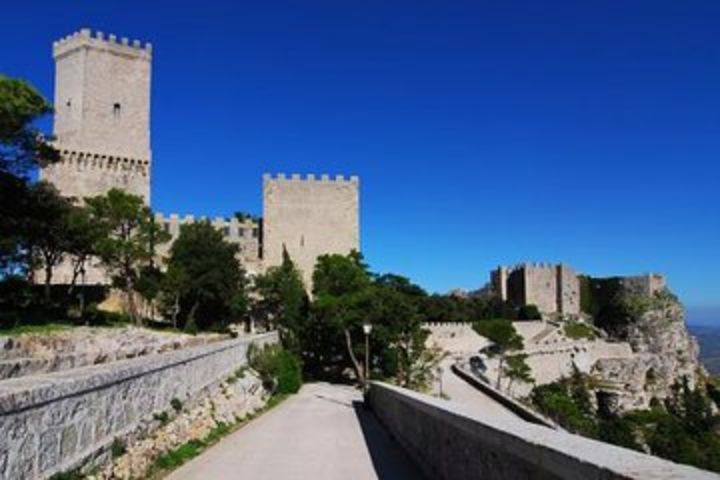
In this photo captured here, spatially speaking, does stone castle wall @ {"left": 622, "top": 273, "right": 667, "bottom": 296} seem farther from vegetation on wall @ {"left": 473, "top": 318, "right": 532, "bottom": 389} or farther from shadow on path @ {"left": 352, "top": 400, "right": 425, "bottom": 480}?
shadow on path @ {"left": 352, "top": 400, "right": 425, "bottom": 480}

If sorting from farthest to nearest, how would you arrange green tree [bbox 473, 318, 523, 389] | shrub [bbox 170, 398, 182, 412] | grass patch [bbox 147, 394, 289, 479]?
green tree [bbox 473, 318, 523, 389]
shrub [bbox 170, 398, 182, 412]
grass patch [bbox 147, 394, 289, 479]

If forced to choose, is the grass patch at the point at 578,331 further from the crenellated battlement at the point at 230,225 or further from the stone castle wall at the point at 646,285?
the crenellated battlement at the point at 230,225

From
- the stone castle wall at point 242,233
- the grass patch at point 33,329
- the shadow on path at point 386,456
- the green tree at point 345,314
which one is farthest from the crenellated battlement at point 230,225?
the shadow on path at point 386,456

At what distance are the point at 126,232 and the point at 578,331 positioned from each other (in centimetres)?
4401

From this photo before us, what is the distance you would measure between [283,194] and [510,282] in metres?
33.7

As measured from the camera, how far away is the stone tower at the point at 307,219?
58312mm

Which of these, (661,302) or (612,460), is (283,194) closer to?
(661,302)

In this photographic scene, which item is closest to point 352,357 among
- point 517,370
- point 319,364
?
point 319,364

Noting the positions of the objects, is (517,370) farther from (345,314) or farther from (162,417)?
(162,417)

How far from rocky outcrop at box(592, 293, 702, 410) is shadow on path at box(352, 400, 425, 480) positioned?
48.0m

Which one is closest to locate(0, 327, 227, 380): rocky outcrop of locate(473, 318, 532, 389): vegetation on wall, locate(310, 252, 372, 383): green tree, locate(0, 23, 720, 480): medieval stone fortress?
locate(0, 23, 720, 480): medieval stone fortress

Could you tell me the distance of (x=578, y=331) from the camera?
70938 millimetres

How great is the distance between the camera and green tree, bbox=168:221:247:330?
43.9 metres

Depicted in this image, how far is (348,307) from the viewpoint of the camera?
38.4 m
